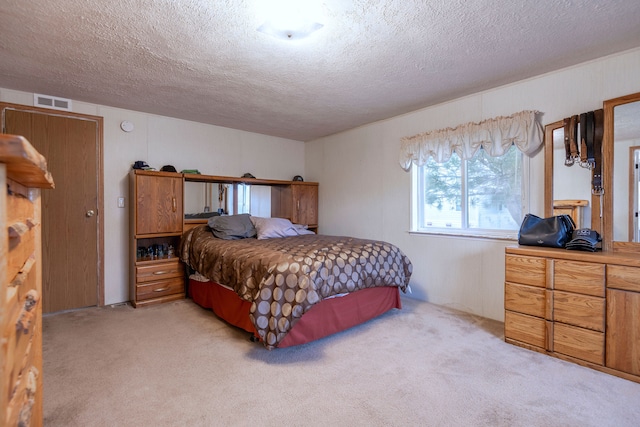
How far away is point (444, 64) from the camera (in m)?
2.61

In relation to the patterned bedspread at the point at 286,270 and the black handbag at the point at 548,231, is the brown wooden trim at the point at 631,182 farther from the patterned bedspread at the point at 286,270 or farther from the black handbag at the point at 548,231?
the patterned bedspread at the point at 286,270

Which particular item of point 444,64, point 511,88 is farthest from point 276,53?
point 511,88

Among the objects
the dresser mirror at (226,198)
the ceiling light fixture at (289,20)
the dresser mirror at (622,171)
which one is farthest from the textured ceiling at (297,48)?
the dresser mirror at (226,198)

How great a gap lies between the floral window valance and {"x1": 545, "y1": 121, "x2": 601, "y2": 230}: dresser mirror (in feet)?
0.44

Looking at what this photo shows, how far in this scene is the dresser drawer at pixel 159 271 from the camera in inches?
141

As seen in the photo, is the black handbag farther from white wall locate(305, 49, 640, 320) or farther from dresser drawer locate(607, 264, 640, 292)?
dresser drawer locate(607, 264, 640, 292)

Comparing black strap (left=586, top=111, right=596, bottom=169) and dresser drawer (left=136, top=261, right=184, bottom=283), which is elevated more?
black strap (left=586, top=111, right=596, bottom=169)

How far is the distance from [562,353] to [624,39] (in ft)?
7.62

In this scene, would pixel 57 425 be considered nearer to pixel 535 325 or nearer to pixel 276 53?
pixel 276 53

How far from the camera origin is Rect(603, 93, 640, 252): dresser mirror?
2342 millimetres

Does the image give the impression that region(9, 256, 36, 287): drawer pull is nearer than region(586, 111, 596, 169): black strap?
Yes

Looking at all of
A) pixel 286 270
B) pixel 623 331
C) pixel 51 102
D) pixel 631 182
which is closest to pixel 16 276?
pixel 286 270

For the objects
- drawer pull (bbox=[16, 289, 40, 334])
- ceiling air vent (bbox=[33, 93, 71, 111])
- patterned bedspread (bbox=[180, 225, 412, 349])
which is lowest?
patterned bedspread (bbox=[180, 225, 412, 349])

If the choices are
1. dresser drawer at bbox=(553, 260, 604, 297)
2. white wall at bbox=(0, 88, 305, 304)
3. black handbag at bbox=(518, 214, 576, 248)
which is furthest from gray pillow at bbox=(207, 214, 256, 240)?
dresser drawer at bbox=(553, 260, 604, 297)
